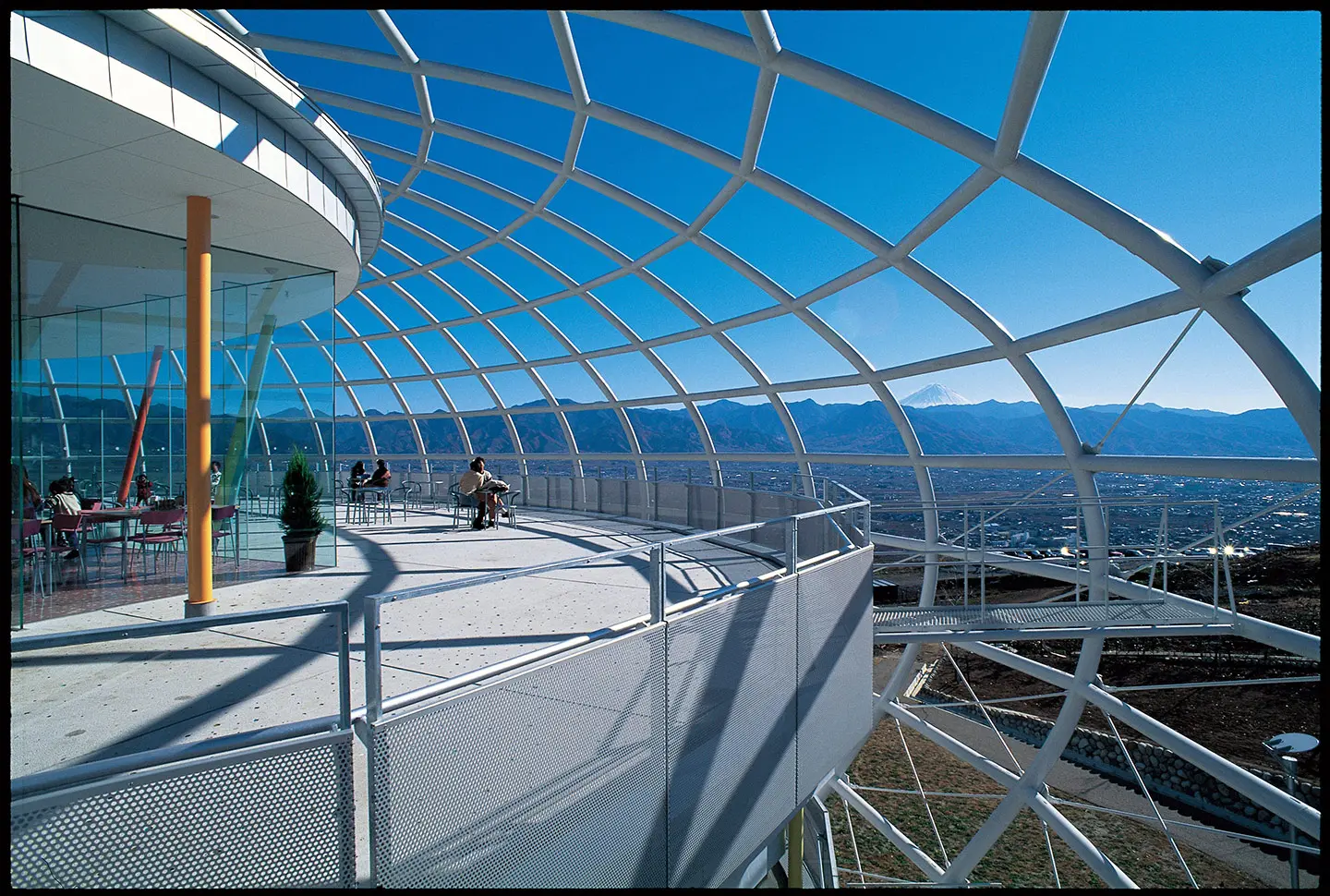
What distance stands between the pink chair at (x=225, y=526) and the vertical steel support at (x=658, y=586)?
8.14 meters

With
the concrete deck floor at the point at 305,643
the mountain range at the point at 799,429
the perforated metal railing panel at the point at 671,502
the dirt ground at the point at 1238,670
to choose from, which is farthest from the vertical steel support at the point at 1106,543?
the dirt ground at the point at 1238,670

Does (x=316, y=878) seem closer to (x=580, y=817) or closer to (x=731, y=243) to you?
(x=580, y=817)

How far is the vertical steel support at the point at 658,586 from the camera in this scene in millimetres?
4895

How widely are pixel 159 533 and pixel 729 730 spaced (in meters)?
8.99

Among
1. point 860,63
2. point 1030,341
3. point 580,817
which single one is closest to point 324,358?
point 860,63

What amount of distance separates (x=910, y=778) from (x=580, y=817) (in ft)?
94.4

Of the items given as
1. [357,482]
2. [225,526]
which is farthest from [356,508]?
[225,526]

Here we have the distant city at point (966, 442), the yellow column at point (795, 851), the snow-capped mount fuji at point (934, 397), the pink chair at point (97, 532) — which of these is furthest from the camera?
the snow-capped mount fuji at point (934, 397)

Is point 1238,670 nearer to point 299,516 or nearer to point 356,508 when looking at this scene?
point 356,508

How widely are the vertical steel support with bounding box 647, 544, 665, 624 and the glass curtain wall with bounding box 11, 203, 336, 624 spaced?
25.6 ft

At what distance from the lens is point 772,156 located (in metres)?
12.1

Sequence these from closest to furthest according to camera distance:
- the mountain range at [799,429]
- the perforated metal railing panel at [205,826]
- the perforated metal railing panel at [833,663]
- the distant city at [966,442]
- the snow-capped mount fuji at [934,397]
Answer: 1. the perforated metal railing panel at [205,826]
2. the perforated metal railing panel at [833,663]
3. the distant city at [966,442]
4. the mountain range at [799,429]
5. the snow-capped mount fuji at [934,397]

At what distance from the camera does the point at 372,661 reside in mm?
3205

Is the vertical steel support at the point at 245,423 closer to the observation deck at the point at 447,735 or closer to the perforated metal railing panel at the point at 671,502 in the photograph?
the observation deck at the point at 447,735
